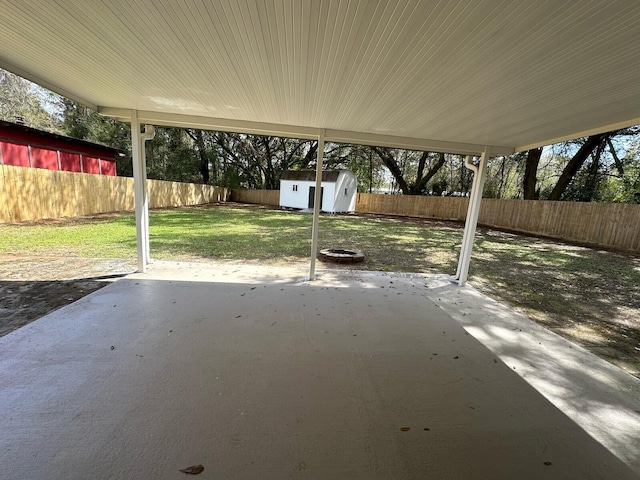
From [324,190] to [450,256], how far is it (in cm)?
1177

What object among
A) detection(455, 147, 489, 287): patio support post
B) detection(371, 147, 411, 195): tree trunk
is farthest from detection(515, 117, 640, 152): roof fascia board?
detection(371, 147, 411, 195): tree trunk

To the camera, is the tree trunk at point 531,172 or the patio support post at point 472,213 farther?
the tree trunk at point 531,172

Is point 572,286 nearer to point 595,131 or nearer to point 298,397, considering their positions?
point 595,131

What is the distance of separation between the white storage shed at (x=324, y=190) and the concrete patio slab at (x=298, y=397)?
604 inches

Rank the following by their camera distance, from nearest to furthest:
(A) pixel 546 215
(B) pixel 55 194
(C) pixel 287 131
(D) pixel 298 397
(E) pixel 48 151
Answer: (D) pixel 298 397 < (C) pixel 287 131 < (B) pixel 55 194 < (E) pixel 48 151 < (A) pixel 546 215

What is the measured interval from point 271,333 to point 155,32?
2659 millimetres

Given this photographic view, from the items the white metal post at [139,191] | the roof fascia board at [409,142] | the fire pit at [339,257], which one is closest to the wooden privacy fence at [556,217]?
the roof fascia board at [409,142]

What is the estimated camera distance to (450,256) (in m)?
7.58

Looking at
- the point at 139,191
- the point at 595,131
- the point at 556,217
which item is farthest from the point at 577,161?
the point at 139,191

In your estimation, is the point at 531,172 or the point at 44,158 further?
the point at 531,172

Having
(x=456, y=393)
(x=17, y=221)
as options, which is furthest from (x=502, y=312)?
(x=17, y=221)

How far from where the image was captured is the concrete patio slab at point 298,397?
4.85 feet

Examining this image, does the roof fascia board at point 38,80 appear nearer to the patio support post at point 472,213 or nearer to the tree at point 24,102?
the patio support post at point 472,213

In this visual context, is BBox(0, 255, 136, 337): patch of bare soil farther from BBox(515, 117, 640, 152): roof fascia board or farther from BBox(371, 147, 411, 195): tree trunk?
BBox(371, 147, 411, 195): tree trunk
